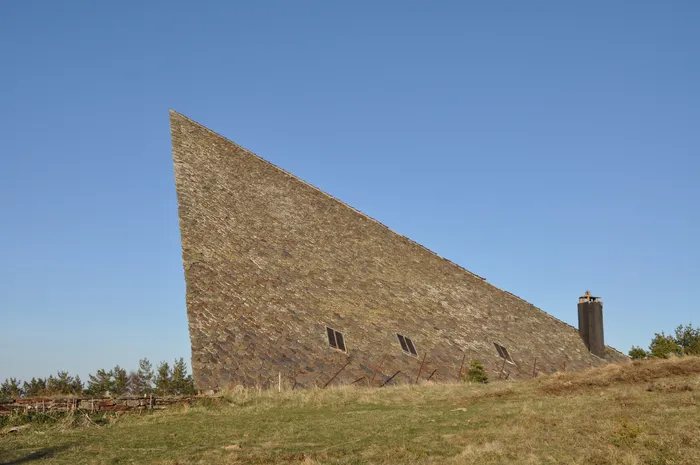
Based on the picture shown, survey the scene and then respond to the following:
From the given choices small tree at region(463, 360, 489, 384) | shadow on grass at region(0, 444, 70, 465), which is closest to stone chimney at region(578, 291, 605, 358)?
small tree at region(463, 360, 489, 384)

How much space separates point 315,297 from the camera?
27984 millimetres

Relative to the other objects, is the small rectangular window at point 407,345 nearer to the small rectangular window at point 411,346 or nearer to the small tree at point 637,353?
the small rectangular window at point 411,346

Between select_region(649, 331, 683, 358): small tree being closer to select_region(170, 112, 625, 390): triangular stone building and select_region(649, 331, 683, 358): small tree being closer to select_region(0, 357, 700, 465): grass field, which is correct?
select_region(170, 112, 625, 390): triangular stone building

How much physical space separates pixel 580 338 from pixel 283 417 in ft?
80.7

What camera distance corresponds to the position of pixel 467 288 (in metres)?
37.2

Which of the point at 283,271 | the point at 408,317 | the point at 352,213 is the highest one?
the point at 352,213

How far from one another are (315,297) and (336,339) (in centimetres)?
276

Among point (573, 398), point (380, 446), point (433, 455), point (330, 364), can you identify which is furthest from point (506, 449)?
point (330, 364)

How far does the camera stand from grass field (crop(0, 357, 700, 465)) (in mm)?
11500

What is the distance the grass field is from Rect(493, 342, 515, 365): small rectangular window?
365 inches

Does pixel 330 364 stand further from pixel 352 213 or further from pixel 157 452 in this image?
pixel 352 213

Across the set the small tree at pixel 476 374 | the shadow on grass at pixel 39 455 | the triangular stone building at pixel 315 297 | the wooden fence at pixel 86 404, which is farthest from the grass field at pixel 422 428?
the small tree at pixel 476 374

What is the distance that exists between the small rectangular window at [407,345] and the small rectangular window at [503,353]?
5149mm

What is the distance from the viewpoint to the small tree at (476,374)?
25.8m
